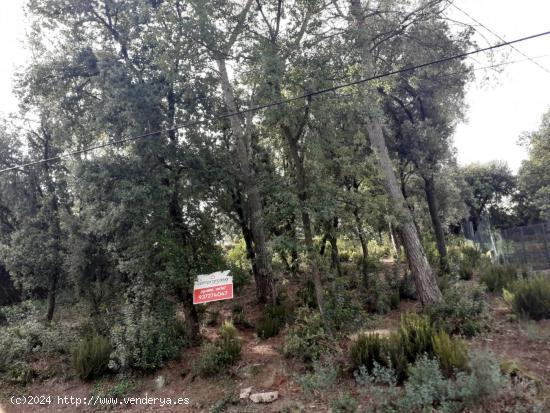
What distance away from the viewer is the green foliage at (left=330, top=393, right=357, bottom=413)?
14.7ft

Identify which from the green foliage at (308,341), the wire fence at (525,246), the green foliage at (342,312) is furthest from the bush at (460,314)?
the wire fence at (525,246)

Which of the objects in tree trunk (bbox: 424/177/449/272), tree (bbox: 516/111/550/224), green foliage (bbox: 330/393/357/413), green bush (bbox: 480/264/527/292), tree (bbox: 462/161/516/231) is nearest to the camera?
green foliage (bbox: 330/393/357/413)

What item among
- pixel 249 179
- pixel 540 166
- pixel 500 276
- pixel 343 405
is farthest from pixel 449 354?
pixel 540 166

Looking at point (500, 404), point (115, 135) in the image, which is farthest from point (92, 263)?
→ point (500, 404)

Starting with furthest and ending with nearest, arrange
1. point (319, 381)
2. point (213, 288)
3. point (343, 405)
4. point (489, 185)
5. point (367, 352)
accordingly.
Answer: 1. point (489, 185)
2. point (213, 288)
3. point (367, 352)
4. point (319, 381)
5. point (343, 405)

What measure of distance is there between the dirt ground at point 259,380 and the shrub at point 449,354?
2.27ft

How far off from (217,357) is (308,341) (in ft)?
6.42

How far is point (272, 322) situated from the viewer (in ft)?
27.5

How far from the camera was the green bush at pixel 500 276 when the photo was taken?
8.78m

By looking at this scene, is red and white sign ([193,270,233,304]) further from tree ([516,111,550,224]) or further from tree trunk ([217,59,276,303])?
tree ([516,111,550,224])

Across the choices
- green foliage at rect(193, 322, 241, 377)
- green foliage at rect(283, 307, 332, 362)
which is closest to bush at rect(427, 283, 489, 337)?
green foliage at rect(283, 307, 332, 362)

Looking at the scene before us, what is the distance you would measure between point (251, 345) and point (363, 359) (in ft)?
10.9

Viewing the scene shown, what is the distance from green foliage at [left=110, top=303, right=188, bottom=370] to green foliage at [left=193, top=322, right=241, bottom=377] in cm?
97

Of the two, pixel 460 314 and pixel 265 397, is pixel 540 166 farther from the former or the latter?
pixel 265 397
